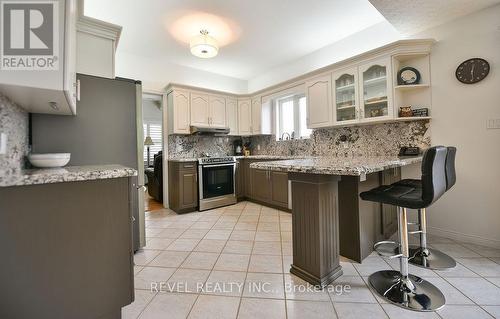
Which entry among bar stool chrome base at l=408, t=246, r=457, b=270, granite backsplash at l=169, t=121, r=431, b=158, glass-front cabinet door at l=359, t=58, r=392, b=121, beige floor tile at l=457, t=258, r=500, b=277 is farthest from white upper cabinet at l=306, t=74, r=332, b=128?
beige floor tile at l=457, t=258, r=500, b=277

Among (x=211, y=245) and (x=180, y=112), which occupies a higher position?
(x=180, y=112)

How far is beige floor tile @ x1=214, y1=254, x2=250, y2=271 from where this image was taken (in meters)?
1.87

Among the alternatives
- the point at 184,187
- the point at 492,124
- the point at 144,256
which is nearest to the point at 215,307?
the point at 144,256

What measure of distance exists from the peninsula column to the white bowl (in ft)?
5.21

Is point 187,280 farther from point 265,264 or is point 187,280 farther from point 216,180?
point 216,180

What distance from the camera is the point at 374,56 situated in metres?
2.68

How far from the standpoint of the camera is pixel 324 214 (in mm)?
1549

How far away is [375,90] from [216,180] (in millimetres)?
2842

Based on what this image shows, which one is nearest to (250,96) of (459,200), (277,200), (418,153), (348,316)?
(277,200)

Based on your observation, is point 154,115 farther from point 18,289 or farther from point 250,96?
point 18,289

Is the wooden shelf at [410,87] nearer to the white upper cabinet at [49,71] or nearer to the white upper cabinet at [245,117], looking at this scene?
the white upper cabinet at [245,117]

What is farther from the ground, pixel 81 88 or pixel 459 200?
pixel 81 88

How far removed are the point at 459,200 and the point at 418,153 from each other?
631mm

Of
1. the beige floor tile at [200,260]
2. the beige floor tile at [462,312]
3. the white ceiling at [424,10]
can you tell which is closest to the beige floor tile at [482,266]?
the beige floor tile at [462,312]
